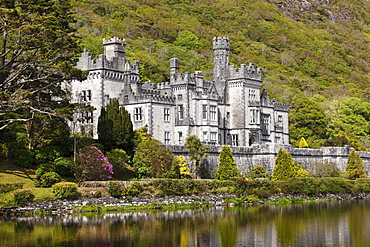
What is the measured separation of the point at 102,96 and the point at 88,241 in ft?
105

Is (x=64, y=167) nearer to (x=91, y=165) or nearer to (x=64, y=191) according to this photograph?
(x=91, y=165)

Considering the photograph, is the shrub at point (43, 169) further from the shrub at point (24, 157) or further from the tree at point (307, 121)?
the tree at point (307, 121)

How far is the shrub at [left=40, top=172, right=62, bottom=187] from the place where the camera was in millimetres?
45812

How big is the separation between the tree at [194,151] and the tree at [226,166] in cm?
183

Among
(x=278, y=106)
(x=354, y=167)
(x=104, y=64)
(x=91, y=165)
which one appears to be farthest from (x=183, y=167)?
(x=278, y=106)

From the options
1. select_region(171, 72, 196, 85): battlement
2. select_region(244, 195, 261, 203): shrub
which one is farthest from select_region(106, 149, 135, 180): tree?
select_region(171, 72, 196, 85): battlement

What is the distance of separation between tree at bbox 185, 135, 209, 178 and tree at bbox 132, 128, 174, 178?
6.24 ft

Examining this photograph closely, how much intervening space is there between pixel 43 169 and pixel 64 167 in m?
2.11

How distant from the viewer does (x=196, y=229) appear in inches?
1458

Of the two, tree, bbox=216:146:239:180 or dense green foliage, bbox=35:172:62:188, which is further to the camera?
tree, bbox=216:146:239:180

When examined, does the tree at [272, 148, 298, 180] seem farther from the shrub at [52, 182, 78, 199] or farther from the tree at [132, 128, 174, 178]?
the shrub at [52, 182, 78, 199]

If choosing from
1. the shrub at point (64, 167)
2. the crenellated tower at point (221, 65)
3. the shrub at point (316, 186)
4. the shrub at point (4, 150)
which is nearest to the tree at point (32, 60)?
the shrub at point (4, 150)

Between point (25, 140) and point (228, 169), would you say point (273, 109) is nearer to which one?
point (228, 169)

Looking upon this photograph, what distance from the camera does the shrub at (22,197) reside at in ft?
141
